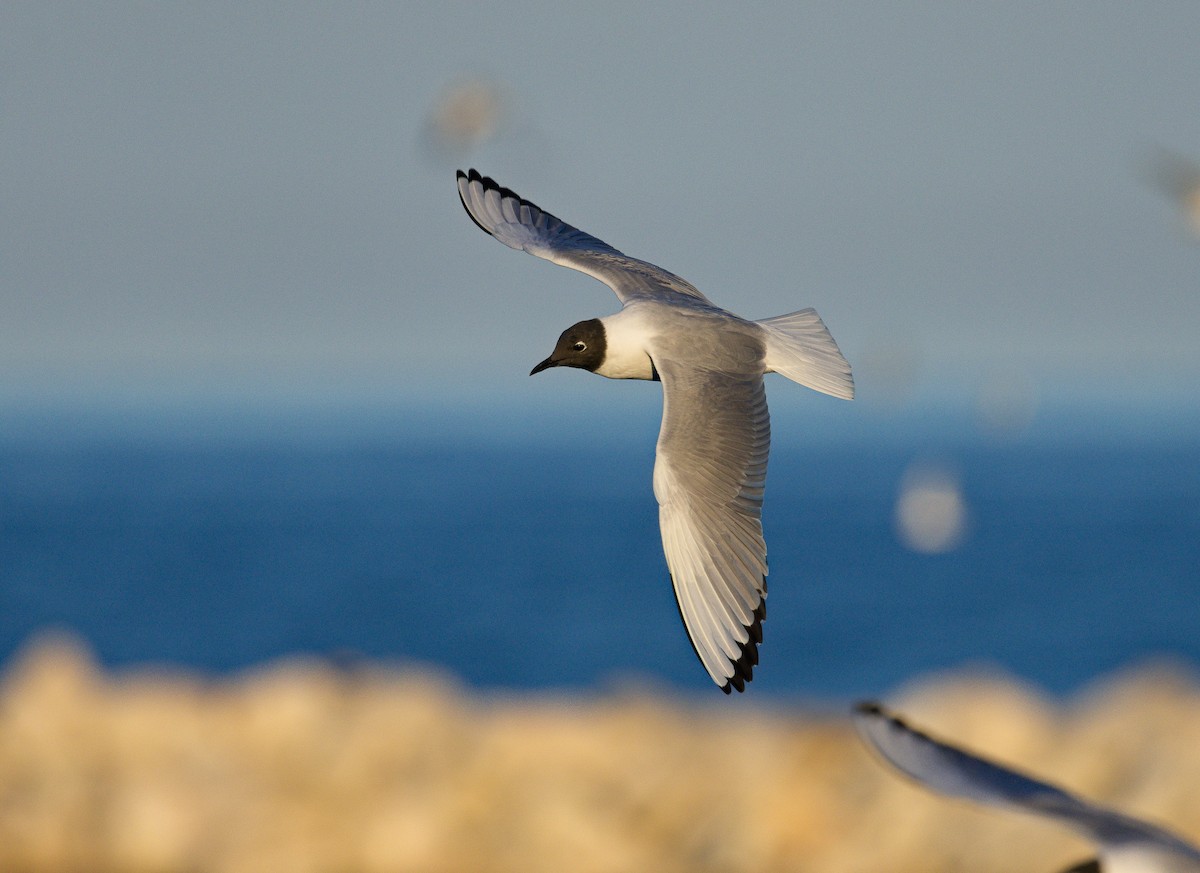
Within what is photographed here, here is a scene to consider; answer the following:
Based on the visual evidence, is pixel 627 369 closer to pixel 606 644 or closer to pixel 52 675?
pixel 52 675

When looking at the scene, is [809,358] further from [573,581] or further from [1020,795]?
[573,581]

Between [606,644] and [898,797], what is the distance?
83.9 feet

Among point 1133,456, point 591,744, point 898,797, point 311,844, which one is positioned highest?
point 1133,456

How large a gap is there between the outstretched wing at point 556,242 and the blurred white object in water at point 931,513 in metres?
20.2

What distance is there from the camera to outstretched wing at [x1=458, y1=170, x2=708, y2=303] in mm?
4180

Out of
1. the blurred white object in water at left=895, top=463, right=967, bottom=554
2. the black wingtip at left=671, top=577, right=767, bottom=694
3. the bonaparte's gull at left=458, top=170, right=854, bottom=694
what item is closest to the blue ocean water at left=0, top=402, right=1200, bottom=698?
the blurred white object in water at left=895, top=463, right=967, bottom=554

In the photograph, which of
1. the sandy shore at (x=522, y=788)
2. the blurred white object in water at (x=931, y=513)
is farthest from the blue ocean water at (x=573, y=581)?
the sandy shore at (x=522, y=788)

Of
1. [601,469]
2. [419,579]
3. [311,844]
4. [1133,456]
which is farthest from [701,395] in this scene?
[1133,456]

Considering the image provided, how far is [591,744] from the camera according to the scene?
11289 millimetres

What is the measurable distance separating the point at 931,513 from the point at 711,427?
22413mm

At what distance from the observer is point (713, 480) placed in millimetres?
3291

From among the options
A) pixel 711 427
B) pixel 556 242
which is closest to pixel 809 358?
pixel 711 427

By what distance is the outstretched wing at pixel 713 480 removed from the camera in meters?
3.05

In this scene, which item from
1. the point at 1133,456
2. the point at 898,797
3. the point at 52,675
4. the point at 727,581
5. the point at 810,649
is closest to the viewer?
the point at 727,581
